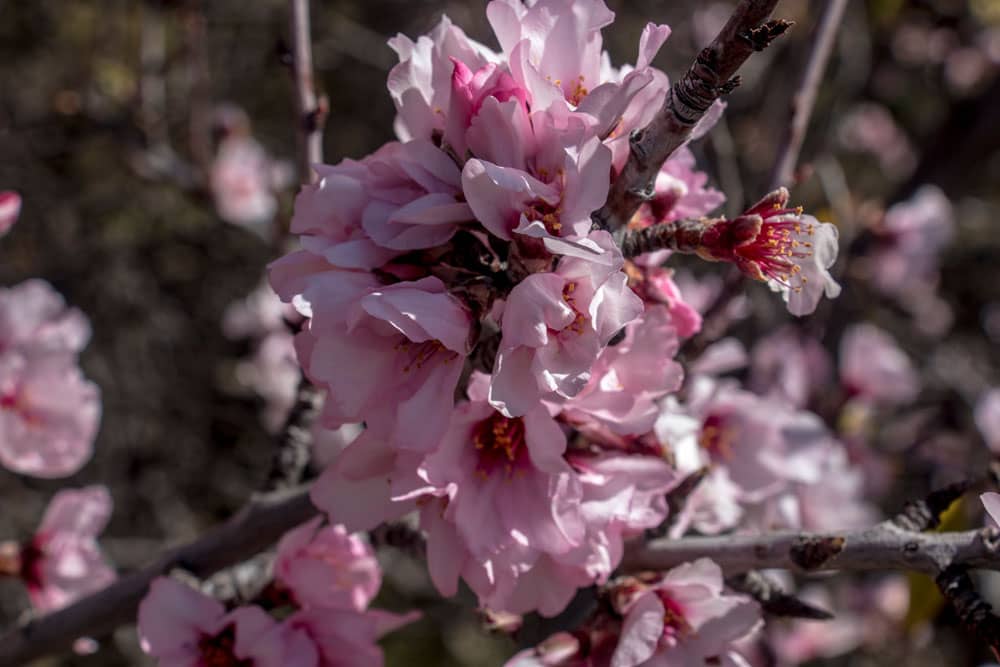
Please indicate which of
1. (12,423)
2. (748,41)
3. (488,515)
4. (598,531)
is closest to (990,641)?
(598,531)

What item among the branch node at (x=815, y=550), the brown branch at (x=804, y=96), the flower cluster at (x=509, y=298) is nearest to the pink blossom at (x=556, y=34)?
the flower cluster at (x=509, y=298)

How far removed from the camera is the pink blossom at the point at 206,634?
1319 mm

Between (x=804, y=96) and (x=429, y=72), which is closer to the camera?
(x=429, y=72)

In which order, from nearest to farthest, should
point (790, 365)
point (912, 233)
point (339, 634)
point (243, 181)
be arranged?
point (339, 634) < point (790, 365) < point (912, 233) < point (243, 181)

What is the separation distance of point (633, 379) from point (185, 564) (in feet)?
2.71

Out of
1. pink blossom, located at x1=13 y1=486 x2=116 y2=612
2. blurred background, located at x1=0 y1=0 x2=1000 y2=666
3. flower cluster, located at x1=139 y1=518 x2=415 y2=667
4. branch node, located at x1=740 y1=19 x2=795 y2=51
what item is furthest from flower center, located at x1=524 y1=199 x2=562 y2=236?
blurred background, located at x1=0 y1=0 x2=1000 y2=666

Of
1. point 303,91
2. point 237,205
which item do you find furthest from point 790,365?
point 237,205

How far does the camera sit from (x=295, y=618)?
1.37 metres

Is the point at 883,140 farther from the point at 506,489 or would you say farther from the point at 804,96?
the point at 506,489

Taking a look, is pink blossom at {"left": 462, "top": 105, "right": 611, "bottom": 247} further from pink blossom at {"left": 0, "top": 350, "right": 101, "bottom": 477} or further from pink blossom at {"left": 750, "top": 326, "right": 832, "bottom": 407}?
pink blossom at {"left": 750, "top": 326, "right": 832, "bottom": 407}

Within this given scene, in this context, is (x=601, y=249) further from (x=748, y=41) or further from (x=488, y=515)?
(x=488, y=515)

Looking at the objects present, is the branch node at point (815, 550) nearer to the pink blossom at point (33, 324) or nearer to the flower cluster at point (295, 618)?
the flower cluster at point (295, 618)

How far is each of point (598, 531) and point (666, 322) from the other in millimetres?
275

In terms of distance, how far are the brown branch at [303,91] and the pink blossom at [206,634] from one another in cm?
77
